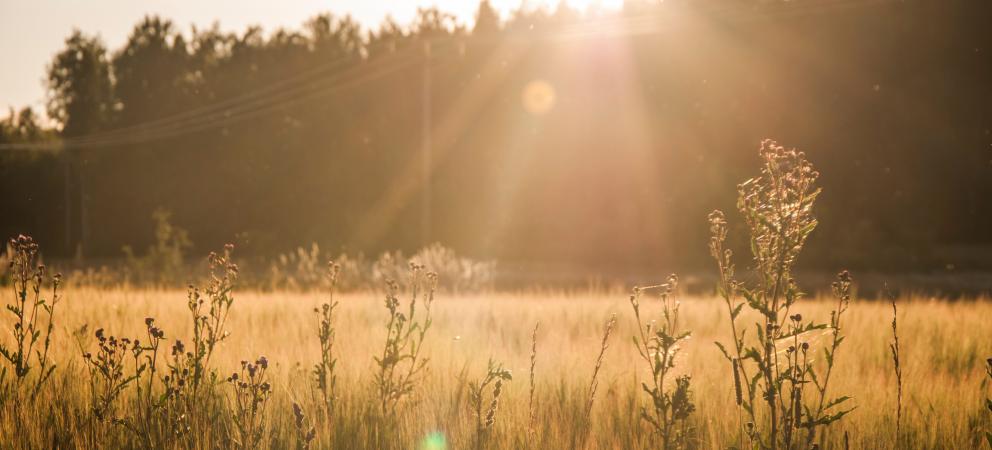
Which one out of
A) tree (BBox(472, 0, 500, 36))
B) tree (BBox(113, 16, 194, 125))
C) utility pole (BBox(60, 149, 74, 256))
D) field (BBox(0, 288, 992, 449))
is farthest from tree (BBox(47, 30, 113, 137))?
field (BBox(0, 288, 992, 449))

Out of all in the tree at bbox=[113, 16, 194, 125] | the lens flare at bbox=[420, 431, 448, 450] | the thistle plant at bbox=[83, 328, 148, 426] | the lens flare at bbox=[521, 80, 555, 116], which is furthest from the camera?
the tree at bbox=[113, 16, 194, 125]

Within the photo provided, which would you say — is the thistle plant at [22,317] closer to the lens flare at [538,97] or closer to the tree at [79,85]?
the lens flare at [538,97]

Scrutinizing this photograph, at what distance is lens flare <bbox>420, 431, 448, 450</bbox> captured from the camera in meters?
3.22

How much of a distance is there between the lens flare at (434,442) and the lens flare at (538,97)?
2362 centimetres

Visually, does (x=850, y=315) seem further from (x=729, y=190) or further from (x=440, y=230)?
(x=440, y=230)

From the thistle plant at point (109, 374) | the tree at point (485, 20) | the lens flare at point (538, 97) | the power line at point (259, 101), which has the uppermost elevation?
the tree at point (485, 20)

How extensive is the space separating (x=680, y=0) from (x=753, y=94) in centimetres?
387

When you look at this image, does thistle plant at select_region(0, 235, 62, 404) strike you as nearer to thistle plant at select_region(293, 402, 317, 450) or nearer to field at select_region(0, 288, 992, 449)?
field at select_region(0, 288, 992, 449)

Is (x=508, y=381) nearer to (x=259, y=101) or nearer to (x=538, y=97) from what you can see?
(x=538, y=97)

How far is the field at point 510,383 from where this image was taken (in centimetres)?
327

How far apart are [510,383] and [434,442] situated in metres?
0.85

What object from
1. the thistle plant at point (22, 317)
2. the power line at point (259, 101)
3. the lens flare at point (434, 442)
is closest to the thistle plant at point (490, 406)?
the lens flare at point (434, 442)

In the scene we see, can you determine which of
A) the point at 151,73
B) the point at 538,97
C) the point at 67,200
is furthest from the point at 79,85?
the point at 538,97

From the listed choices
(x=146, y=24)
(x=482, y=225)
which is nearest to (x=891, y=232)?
(x=482, y=225)
